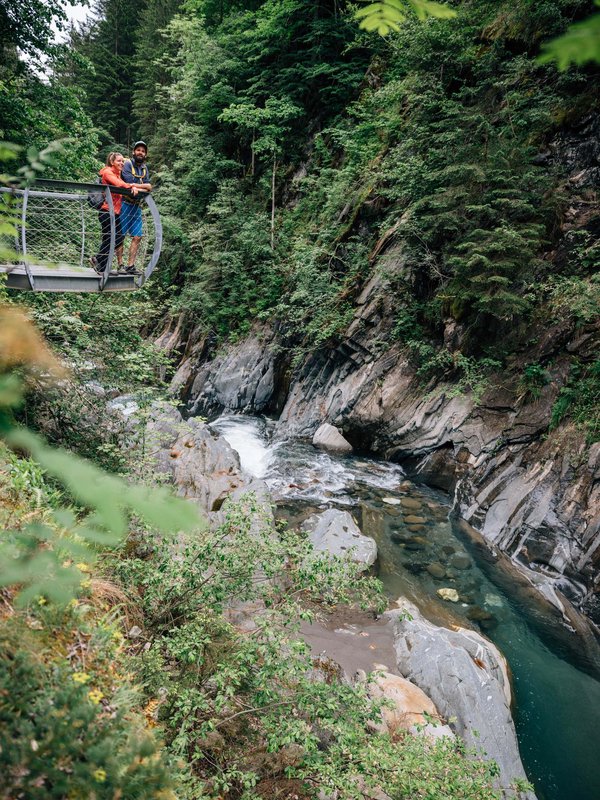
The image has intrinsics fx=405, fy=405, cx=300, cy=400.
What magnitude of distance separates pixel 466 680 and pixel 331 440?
25.9 feet

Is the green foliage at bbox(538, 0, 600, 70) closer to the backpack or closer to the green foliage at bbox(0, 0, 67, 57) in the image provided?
the backpack

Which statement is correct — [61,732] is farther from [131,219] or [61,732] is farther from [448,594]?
[448,594]

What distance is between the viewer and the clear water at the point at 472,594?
15.3 feet

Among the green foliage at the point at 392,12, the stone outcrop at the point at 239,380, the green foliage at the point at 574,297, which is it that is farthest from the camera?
the stone outcrop at the point at 239,380

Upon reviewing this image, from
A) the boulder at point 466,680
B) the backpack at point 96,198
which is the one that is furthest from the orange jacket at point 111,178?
the boulder at point 466,680

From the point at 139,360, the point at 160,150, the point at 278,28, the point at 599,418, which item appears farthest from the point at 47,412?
the point at 160,150

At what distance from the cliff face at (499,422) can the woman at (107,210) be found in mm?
2649

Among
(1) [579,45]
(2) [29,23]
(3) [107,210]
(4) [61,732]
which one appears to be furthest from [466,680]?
(2) [29,23]

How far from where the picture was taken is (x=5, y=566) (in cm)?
136

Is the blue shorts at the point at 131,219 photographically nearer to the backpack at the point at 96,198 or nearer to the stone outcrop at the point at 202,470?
the backpack at the point at 96,198

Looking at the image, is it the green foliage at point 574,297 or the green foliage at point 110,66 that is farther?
the green foliage at point 110,66

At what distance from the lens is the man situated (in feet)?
18.1

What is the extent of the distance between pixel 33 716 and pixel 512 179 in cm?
1067

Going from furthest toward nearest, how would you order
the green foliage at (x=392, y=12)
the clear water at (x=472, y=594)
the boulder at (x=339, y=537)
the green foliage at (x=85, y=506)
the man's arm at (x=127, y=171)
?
the boulder at (x=339, y=537)
the man's arm at (x=127, y=171)
the clear water at (x=472, y=594)
the green foliage at (x=392, y=12)
the green foliage at (x=85, y=506)
